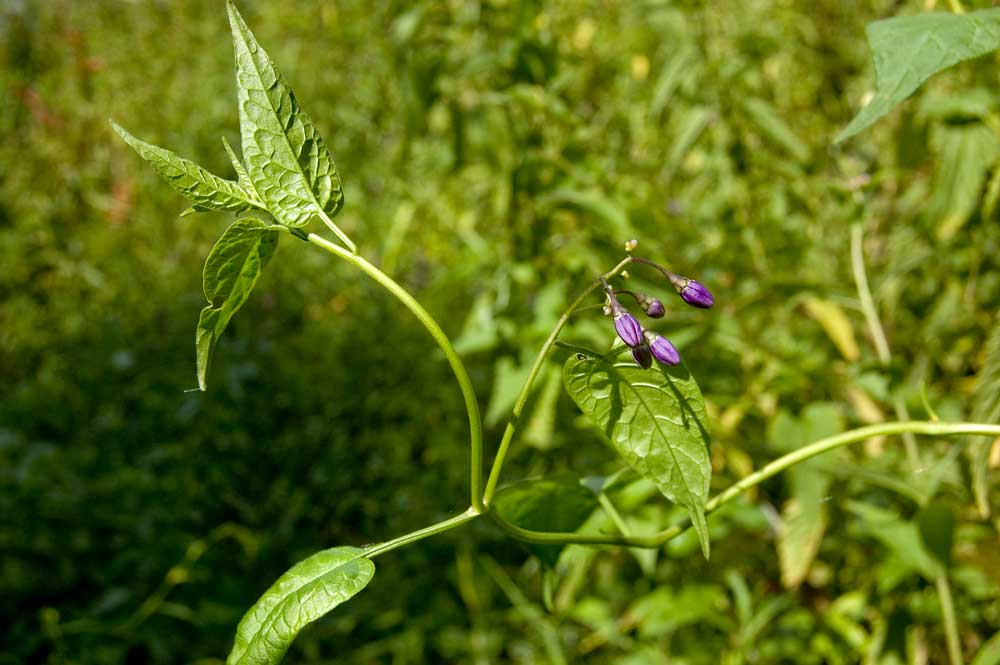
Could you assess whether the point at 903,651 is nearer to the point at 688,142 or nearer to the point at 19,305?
the point at 688,142

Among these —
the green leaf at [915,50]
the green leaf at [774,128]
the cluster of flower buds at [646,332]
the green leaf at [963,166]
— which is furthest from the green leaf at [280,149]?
the green leaf at [774,128]

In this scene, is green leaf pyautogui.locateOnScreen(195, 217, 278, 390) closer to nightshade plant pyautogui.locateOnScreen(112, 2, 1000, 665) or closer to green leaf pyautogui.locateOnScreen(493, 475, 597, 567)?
nightshade plant pyautogui.locateOnScreen(112, 2, 1000, 665)

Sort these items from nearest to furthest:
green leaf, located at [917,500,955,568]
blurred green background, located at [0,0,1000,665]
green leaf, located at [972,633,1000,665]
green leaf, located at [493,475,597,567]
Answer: green leaf, located at [493,475,597,567], green leaf, located at [972,633,1000,665], green leaf, located at [917,500,955,568], blurred green background, located at [0,0,1000,665]

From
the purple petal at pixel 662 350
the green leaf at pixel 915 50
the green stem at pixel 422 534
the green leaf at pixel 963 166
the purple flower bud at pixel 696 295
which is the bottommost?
the green leaf at pixel 963 166

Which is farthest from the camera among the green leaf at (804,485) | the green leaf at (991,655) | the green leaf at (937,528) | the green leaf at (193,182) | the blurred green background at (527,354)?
the blurred green background at (527,354)

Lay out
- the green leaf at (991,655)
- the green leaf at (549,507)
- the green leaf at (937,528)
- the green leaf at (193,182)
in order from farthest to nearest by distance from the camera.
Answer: the green leaf at (937,528) < the green leaf at (991,655) < the green leaf at (549,507) < the green leaf at (193,182)

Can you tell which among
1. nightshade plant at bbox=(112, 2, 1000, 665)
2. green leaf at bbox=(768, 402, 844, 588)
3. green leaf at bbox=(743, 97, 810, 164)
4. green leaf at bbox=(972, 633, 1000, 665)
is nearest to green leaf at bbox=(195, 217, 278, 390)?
nightshade plant at bbox=(112, 2, 1000, 665)

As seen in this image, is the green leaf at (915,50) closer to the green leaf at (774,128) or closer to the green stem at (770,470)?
the green stem at (770,470)

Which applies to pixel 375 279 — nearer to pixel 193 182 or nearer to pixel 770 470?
pixel 193 182
